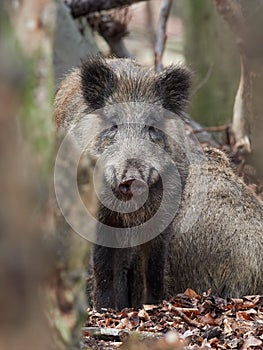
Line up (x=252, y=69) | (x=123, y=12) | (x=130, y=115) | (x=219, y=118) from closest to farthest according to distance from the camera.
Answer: (x=130, y=115) < (x=252, y=69) < (x=123, y=12) < (x=219, y=118)

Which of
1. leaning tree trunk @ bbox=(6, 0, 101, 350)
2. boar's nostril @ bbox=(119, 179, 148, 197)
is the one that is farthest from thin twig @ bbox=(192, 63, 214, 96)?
leaning tree trunk @ bbox=(6, 0, 101, 350)

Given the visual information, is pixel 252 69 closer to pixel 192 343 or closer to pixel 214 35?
pixel 214 35

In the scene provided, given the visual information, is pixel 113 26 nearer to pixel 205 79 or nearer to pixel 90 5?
pixel 90 5

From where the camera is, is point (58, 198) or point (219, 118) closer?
point (58, 198)

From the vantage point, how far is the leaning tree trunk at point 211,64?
1209 centimetres

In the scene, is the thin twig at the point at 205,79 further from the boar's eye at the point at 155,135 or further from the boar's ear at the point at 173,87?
the boar's eye at the point at 155,135

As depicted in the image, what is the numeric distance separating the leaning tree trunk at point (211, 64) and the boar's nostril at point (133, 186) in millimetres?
6267

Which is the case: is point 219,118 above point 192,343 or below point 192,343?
above

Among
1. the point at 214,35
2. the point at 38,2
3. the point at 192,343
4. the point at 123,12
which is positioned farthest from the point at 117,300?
the point at 214,35

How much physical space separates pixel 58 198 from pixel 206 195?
14.1ft

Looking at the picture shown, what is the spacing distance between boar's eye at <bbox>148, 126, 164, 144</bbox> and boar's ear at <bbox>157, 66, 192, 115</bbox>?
0.94ft

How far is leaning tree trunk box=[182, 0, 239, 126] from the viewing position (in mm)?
12086

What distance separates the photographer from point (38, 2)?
2771mm

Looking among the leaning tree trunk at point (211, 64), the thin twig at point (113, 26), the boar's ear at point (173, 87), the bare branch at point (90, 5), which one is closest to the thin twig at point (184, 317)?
the boar's ear at point (173, 87)
